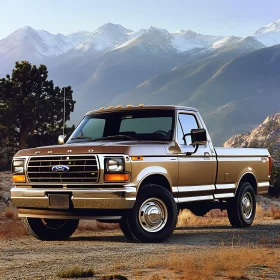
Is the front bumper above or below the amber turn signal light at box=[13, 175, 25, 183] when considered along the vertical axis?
below

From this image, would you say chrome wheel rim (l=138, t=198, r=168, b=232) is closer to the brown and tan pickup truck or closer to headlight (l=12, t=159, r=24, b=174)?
the brown and tan pickup truck

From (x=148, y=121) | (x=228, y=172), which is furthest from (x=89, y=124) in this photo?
(x=228, y=172)

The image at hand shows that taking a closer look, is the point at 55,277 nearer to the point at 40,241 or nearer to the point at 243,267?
the point at 243,267

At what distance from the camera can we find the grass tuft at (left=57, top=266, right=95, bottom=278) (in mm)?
6258

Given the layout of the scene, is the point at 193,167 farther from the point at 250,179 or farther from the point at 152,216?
the point at 250,179

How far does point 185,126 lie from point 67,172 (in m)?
2.59

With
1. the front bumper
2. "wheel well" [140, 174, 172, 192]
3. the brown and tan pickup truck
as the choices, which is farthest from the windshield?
the front bumper

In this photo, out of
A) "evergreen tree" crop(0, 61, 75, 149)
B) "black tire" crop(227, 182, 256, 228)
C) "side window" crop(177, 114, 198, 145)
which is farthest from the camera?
"evergreen tree" crop(0, 61, 75, 149)

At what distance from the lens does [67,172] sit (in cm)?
902

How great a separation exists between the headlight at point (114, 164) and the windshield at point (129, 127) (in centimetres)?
126

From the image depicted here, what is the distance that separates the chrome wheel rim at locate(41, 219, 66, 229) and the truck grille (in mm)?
1192

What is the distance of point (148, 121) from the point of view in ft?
33.8

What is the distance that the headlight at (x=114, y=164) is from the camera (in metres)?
8.74

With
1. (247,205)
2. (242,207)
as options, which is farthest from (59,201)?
(247,205)
